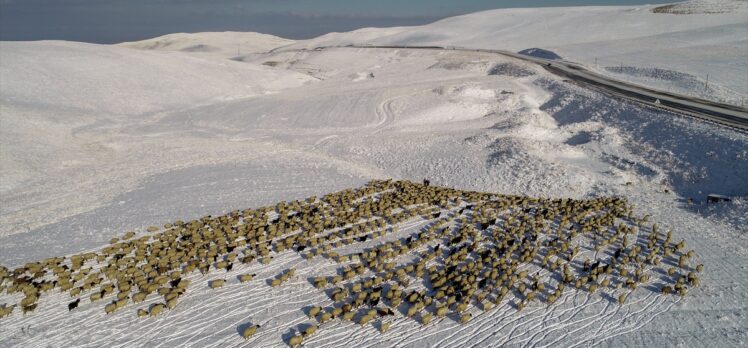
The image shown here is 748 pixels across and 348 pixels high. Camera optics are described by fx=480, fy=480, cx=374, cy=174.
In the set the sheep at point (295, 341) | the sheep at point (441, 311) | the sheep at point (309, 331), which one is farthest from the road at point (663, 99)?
the sheep at point (295, 341)

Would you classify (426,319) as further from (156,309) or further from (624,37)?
(624,37)

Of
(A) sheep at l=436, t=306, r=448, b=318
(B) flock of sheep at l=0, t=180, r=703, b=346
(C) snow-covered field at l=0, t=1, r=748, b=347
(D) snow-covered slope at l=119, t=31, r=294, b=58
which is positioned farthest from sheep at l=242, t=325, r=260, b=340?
(D) snow-covered slope at l=119, t=31, r=294, b=58

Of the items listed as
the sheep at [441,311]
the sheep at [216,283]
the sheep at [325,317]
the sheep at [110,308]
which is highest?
the sheep at [110,308]

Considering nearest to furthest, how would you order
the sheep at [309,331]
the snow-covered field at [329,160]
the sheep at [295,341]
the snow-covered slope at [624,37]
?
the sheep at [295,341]
the sheep at [309,331]
the snow-covered field at [329,160]
the snow-covered slope at [624,37]

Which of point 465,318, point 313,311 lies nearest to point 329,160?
point 313,311

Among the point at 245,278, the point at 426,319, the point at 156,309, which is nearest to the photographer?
the point at 426,319

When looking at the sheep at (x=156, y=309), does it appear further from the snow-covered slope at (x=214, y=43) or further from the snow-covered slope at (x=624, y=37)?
the snow-covered slope at (x=214, y=43)

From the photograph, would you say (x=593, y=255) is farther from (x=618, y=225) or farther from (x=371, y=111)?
(x=371, y=111)
